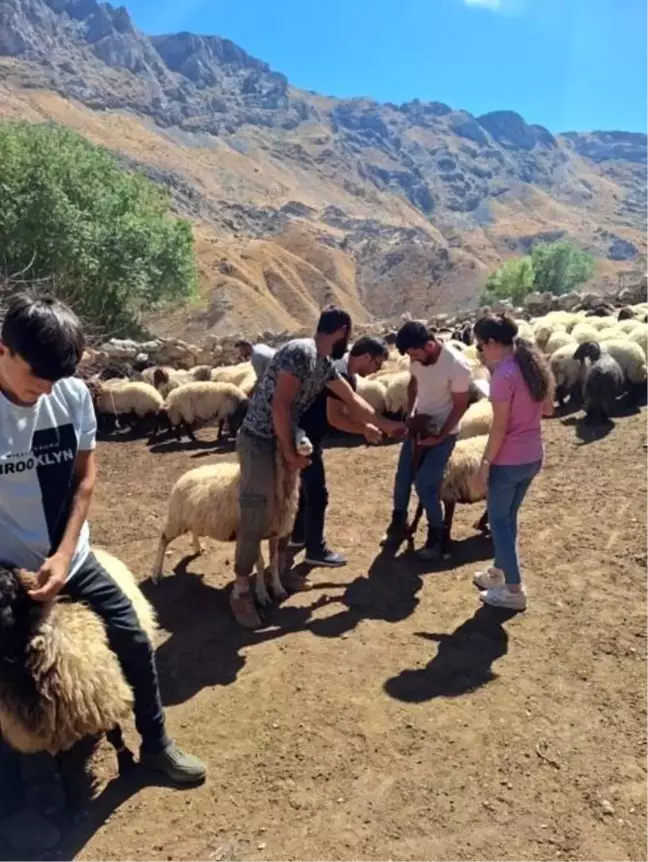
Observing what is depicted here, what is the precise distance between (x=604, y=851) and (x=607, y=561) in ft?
9.34

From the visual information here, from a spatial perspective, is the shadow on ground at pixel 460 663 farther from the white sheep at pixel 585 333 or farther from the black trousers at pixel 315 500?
the white sheep at pixel 585 333

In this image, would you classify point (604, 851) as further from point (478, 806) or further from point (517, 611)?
point (517, 611)

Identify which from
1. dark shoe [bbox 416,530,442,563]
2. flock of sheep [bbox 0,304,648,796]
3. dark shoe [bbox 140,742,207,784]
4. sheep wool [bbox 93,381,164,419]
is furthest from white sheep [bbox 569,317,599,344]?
dark shoe [bbox 140,742,207,784]

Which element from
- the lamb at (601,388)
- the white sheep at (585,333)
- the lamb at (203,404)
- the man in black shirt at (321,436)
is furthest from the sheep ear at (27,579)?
the white sheep at (585,333)

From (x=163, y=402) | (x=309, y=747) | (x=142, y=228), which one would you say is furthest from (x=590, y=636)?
(x=142, y=228)

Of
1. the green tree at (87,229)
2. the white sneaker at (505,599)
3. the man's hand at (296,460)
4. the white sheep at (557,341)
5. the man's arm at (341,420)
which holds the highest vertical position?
the green tree at (87,229)

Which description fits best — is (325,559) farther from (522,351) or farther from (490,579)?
(522,351)

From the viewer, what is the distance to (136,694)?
3135mm

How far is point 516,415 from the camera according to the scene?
436cm

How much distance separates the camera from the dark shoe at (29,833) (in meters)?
2.86

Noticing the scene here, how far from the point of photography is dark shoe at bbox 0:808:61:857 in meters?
2.86

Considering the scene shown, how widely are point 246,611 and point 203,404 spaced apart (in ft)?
22.0

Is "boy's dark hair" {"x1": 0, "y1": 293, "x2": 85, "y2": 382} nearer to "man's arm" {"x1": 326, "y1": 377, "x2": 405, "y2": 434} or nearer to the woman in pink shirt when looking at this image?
"man's arm" {"x1": 326, "y1": 377, "x2": 405, "y2": 434}

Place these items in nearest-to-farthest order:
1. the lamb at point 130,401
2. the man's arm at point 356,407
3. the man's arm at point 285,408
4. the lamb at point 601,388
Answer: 1. the man's arm at point 285,408
2. the man's arm at point 356,407
3. the lamb at point 601,388
4. the lamb at point 130,401
